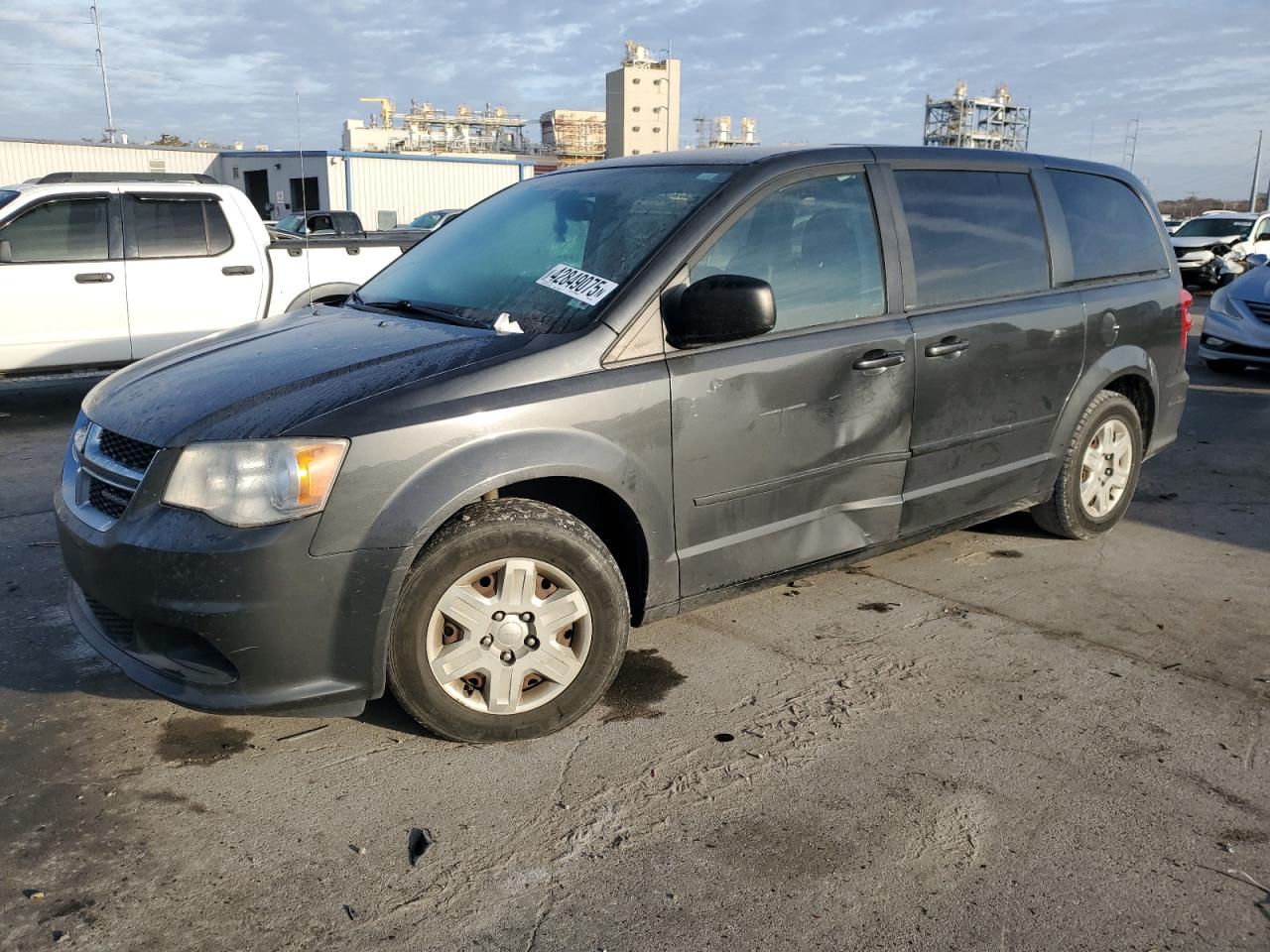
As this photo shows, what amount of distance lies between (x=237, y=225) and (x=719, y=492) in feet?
22.5

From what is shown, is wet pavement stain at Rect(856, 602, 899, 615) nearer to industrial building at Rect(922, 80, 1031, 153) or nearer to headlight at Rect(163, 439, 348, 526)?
headlight at Rect(163, 439, 348, 526)

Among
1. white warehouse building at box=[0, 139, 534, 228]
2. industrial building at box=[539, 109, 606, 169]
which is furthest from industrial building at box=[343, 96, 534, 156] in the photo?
white warehouse building at box=[0, 139, 534, 228]

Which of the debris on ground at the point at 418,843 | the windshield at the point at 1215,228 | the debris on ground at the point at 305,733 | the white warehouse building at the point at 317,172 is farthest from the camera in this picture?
the white warehouse building at the point at 317,172

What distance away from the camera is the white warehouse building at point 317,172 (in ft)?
103

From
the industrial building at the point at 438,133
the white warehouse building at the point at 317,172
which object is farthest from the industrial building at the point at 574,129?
the white warehouse building at the point at 317,172

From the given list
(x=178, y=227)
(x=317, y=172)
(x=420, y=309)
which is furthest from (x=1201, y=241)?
(x=317, y=172)

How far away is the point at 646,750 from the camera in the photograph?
3176mm

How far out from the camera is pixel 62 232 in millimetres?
8125

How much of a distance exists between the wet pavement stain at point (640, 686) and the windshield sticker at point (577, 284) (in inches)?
51.0

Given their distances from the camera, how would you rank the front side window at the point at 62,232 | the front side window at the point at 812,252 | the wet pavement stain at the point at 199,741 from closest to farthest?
1. the wet pavement stain at the point at 199,741
2. the front side window at the point at 812,252
3. the front side window at the point at 62,232

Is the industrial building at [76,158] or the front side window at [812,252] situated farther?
the industrial building at [76,158]

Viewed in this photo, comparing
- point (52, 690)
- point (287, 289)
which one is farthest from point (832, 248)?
point (287, 289)

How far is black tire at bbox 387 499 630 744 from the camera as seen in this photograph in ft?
9.67

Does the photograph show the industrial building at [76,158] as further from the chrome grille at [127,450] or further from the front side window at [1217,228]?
the chrome grille at [127,450]
